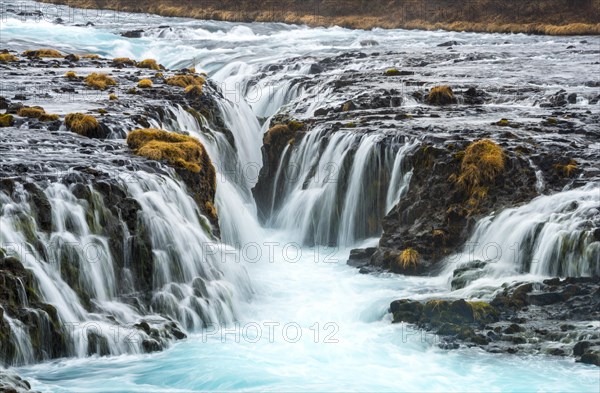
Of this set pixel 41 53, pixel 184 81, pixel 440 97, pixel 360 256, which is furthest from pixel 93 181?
pixel 41 53

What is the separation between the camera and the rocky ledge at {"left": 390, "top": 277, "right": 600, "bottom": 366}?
14430mm

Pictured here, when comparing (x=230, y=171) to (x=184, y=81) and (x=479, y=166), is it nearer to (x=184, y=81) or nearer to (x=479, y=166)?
(x=184, y=81)

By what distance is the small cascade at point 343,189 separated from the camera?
72.2 feet

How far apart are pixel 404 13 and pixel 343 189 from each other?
56158mm

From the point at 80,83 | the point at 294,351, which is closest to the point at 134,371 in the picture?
the point at 294,351

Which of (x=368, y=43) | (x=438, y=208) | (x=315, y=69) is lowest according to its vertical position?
(x=438, y=208)

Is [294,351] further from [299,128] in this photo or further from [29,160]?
[299,128]

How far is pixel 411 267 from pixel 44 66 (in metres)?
21.5

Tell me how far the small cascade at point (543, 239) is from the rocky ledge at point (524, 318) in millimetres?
516

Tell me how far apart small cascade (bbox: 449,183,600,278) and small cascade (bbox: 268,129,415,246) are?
3710 millimetres

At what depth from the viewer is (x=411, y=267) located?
1892cm

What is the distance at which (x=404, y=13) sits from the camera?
A: 7575cm

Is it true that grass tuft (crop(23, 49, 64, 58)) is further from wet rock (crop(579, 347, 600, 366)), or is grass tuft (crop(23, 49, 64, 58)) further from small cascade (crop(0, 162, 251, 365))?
wet rock (crop(579, 347, 600, 366))

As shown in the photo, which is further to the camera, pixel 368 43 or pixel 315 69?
pixel 368 43
